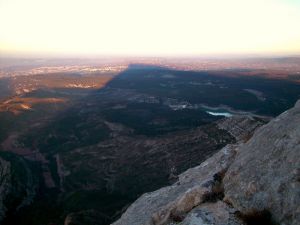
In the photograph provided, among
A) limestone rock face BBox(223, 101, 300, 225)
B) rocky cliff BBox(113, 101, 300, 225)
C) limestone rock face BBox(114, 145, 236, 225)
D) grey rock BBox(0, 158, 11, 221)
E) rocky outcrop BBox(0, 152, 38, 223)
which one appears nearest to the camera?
limestone rock face BBox(223, 101, 300, 225)

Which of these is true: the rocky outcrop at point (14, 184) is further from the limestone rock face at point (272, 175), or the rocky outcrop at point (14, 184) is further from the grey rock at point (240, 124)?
the limestone rock face at point (272, 175)

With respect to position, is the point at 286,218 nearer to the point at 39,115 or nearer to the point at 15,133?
the point at 15,133

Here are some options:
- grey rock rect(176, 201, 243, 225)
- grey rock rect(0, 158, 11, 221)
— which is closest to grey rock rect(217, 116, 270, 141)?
grey rock rect(0, 158, 11, 221)

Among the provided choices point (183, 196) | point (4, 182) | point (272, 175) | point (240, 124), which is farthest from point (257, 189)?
point (240, 124)

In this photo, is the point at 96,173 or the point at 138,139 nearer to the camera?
the point at 96,173

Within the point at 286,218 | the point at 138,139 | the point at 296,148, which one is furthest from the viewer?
the point at 138,139

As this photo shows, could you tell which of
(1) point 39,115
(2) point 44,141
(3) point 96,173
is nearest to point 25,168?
(3) point 96,173

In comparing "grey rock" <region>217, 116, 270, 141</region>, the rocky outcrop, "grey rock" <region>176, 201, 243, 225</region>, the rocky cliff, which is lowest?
the rocky outcrop

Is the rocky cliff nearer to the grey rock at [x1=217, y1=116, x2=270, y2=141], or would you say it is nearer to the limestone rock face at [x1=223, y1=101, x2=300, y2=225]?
the limestone rock face at [x1=223, y1=101, x2=300, y2=225]
